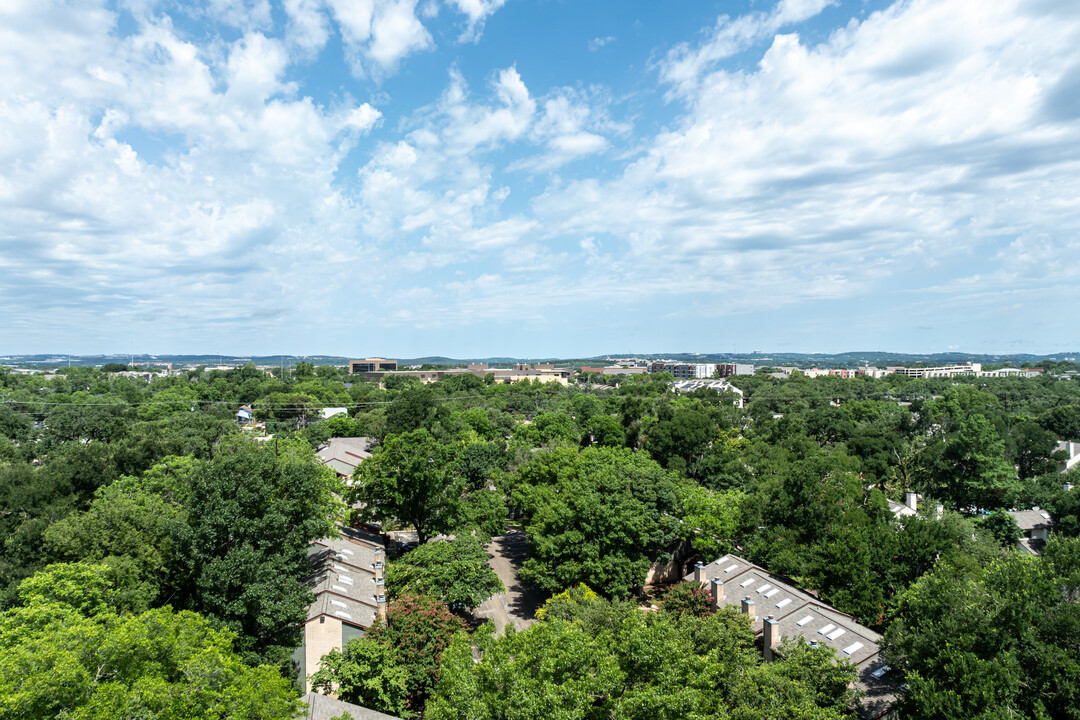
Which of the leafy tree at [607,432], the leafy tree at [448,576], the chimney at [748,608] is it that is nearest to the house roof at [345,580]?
the leafy tree at [448,576]

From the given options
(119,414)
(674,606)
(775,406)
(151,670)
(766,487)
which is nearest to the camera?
(151,670)

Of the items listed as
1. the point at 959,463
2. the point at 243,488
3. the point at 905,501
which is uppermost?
the point at 243,488

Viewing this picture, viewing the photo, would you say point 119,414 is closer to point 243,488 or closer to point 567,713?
point 243,488

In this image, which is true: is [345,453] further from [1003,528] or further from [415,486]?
[1003,528]

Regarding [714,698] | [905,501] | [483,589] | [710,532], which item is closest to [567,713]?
[714,698]

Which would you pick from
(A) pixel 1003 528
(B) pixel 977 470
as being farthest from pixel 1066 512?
(A) pixel 1003 528
